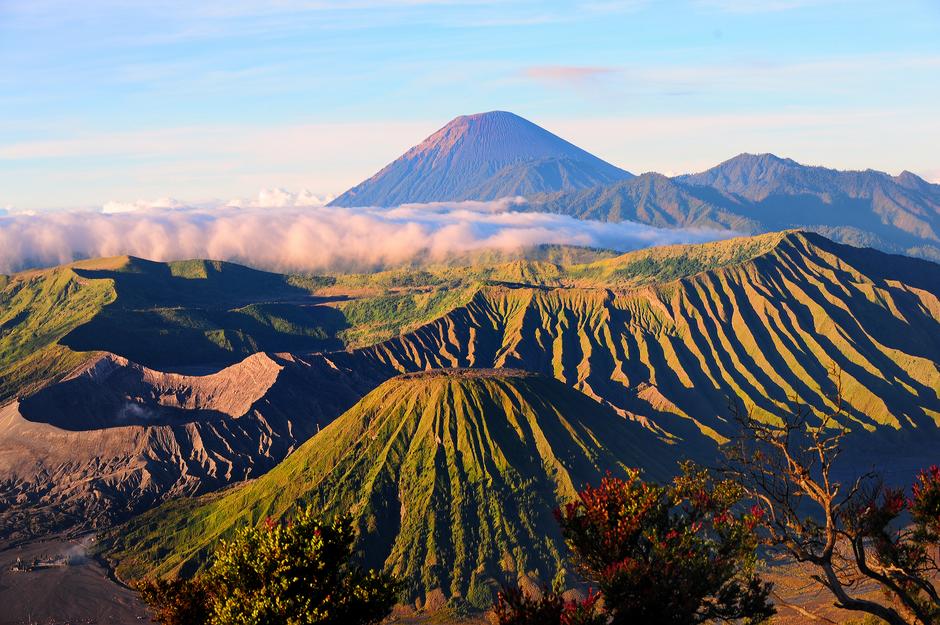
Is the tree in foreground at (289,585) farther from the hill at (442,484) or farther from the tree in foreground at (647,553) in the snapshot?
the hill at (442,484)

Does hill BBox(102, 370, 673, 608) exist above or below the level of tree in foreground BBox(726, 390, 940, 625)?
below

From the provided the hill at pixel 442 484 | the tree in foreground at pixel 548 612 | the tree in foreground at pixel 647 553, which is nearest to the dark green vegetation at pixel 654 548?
the tree in foreground at pixel 647 553

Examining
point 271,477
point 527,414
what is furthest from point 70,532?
point 527,414

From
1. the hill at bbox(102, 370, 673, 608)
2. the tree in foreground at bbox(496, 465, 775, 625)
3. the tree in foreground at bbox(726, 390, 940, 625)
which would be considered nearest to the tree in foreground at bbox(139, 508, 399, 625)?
the tree in foreground at bbox(496, 465, 775, 625)

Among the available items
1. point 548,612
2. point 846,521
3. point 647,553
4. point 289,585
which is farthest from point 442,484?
point 846,521

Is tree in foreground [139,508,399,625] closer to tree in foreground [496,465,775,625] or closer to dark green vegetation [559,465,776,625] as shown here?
tree in foreground [496,465,775,625]

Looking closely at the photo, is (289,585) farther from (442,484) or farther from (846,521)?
(442,484)

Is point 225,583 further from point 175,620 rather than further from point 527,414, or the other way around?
point 527,414
